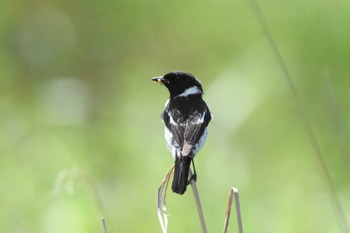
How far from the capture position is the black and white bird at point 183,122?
500 centimetres

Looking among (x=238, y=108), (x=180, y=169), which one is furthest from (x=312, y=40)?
(x=180, y=169)

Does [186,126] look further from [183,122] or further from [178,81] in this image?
[178,81]

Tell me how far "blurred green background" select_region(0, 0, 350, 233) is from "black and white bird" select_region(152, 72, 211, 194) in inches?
17.8

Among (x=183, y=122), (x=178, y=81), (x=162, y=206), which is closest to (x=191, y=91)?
(x=178, y=81)

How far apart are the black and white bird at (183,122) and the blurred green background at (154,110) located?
17.8 inches

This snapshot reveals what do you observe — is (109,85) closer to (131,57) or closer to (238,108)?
(131,57)

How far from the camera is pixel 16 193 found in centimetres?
702

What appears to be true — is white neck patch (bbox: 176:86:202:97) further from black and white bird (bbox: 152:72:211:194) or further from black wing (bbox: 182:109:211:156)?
black wing (bbox: 182:109:211:156)

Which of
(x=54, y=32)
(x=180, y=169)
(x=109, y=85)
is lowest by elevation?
(x=180, y=169)

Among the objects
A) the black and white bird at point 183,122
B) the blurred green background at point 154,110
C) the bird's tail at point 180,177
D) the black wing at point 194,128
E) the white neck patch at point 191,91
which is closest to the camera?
the bird's tail at point 180,177

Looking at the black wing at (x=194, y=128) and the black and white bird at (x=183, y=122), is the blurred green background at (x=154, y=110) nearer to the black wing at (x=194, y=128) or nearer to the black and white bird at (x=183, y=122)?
the black and white bird at (x=183, y=122)

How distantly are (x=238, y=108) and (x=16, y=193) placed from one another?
63.7 inches

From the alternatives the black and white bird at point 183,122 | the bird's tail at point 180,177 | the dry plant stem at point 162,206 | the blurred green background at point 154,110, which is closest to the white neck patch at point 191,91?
the black and white bird at point 183,122

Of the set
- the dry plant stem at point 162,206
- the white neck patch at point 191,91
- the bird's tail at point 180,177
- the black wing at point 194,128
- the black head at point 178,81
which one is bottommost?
the dry plant stem at point 162,206
